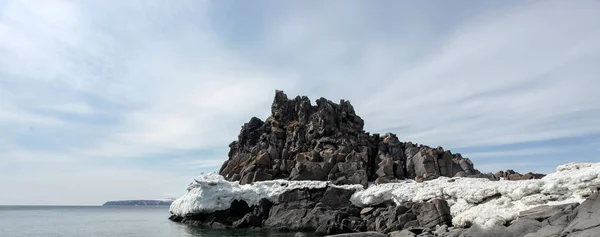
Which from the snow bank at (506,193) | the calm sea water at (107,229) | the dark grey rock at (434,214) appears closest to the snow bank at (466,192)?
the snow bank at (506,193)

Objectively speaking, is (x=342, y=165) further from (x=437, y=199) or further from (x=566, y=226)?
(x=566, y=226)

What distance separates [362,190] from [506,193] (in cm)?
1598

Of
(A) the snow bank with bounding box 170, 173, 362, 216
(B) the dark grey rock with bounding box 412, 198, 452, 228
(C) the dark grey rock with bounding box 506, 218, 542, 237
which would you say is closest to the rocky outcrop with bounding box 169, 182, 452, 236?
(B) the dark grey rock with bounding box 412, 198, 452, 228

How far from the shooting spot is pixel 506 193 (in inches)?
1258

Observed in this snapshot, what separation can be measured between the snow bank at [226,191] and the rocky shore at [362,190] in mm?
128

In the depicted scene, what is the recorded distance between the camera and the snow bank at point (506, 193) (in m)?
28.6

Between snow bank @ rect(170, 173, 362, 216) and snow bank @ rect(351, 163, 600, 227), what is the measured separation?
11.3 meters

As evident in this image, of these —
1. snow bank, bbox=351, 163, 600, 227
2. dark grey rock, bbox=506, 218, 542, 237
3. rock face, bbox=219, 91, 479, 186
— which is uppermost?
rock face, bbox=219, 91, 479, 186

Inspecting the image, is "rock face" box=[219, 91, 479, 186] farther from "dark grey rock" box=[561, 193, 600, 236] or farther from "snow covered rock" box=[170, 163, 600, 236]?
"dark grey rock" box=[561, 193, 600, 236]

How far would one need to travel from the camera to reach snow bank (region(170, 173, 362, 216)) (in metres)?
47.2

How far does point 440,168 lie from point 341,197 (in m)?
16.4

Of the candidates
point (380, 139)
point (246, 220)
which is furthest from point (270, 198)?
point (380, 139)

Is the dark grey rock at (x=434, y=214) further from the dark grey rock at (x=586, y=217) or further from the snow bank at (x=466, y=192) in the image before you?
the dark grey rock at (x=586, y=217)

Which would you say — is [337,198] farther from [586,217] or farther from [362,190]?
[586,217]
